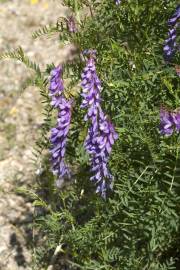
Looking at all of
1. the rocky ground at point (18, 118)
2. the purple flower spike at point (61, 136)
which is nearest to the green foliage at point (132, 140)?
the purple flower spike at point (61, 136)

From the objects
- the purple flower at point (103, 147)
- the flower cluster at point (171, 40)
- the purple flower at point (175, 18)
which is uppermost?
the purple flower at point (175, 18)

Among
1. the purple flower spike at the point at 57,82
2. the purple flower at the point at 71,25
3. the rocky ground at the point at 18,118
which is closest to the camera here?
the purple flower spike at the point at 57,82

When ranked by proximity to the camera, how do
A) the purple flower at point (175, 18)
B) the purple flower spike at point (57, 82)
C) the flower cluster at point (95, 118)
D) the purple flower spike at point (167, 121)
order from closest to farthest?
the purple flower spike at point (167, 121), the flower cluster at point (95, 118), the purple flower spike at point (57, 82), the purple flower at point (175, 18)

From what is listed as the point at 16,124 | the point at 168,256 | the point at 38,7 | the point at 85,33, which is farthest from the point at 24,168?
the point at 38,7

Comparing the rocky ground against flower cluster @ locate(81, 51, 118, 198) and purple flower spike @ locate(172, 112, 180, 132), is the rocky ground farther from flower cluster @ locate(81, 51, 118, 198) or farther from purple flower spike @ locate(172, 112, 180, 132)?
purple flower spike @ locate(172, 112, 180, 132)

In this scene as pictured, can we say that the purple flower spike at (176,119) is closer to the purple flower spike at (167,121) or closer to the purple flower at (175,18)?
the purple flower spike at (167,121)

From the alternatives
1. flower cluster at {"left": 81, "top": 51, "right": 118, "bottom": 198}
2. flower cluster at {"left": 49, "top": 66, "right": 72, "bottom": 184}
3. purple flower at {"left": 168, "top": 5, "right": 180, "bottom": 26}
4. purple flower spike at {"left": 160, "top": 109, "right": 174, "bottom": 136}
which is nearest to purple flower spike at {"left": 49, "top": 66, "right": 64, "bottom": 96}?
flower cluster at {"left": 49, "top": 66, "right": 72, "bottom": 184}

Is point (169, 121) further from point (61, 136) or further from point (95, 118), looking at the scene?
point (61, 136)

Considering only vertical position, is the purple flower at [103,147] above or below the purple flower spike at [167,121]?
below

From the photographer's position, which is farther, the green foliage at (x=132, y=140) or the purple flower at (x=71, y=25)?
the purple flower at (x=71, y=25)
